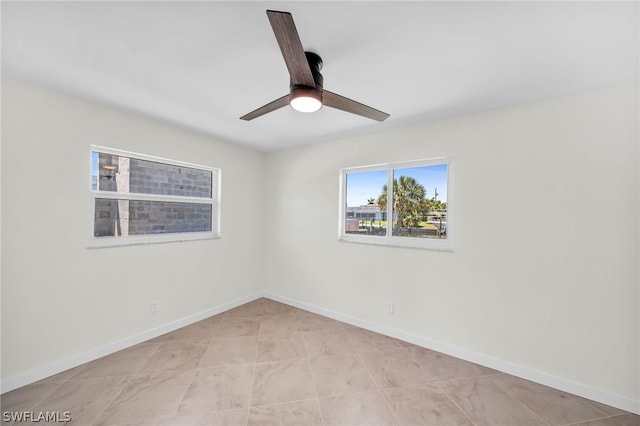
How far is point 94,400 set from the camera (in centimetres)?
166

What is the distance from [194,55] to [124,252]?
1973 mm

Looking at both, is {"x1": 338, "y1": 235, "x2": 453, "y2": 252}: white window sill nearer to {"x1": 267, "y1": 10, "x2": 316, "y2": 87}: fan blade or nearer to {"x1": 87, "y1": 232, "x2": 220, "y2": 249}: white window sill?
{"x1": 87, "y1": 232, "x2": 220, "y2": 249}: white window sill

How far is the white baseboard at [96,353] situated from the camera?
1750 mm

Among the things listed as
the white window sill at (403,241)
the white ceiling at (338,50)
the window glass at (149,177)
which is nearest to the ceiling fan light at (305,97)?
the white ceiling at (338,50)

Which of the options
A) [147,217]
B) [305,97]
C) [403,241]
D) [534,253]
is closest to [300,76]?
[305,97]

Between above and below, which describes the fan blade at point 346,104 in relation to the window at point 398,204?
above

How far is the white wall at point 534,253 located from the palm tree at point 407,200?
1.00 ft

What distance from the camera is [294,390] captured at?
180 cm

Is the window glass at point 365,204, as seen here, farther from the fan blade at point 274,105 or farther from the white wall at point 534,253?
the fan blade at point 274,105

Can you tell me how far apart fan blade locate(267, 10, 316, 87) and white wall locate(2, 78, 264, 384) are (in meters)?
2.05

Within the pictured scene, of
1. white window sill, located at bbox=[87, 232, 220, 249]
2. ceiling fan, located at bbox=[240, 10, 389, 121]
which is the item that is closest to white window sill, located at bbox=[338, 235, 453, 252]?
ceiling fan, located at bbox=[240, 10, 389, 121]

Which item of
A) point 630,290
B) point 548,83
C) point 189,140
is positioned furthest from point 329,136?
point 630,290

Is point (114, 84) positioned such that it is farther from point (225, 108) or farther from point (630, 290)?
point (630, 290)

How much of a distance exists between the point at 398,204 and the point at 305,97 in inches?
72.8
